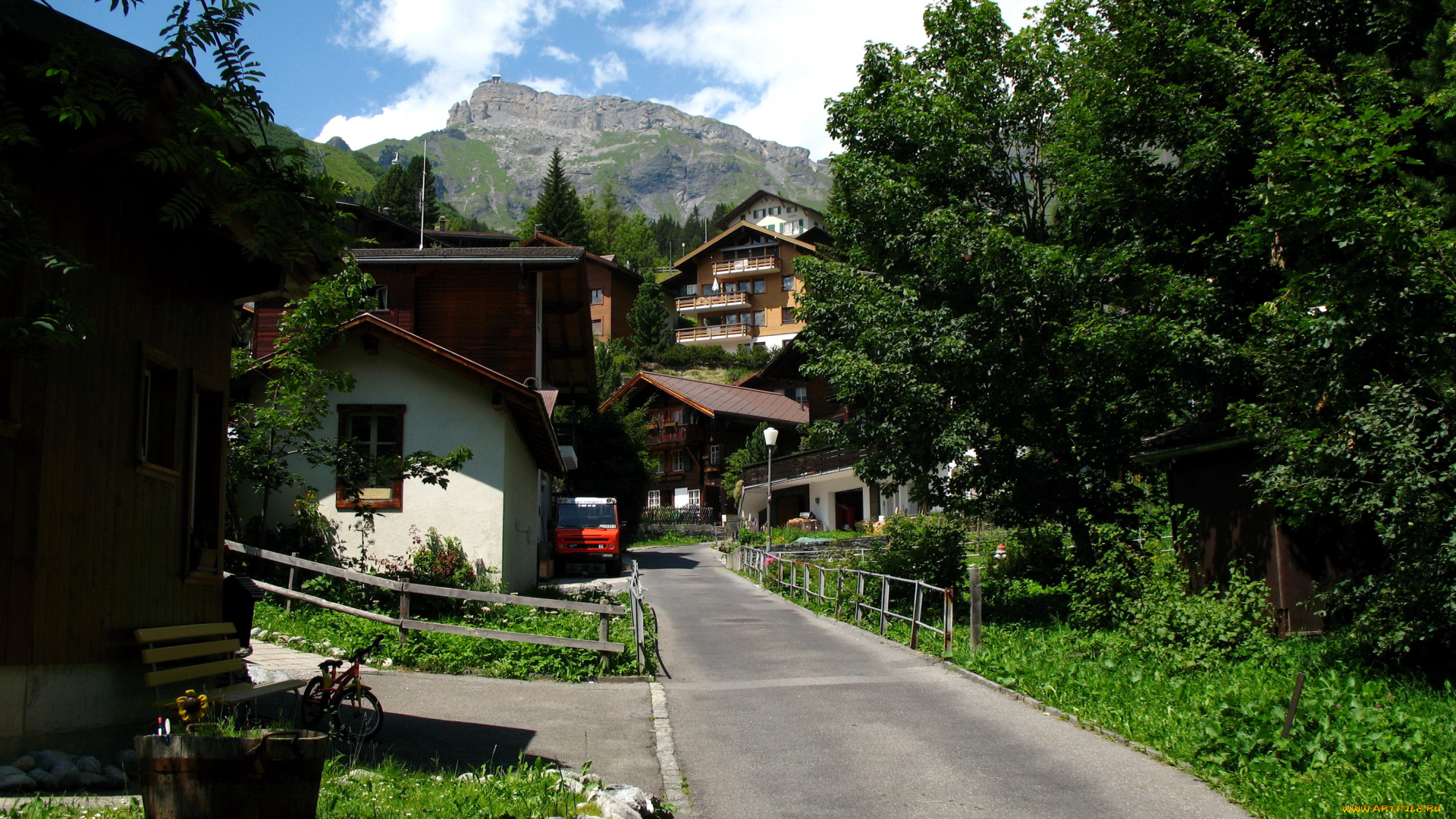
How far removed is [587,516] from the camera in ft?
108

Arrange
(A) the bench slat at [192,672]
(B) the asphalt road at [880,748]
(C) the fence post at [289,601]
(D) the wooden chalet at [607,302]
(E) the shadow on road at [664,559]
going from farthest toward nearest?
(D) the wooden chalet at [607,302] < (E) the shadow on road at [664,559] < (C) the fence post at [289,601] < (B) the asphalt road at [880,748] < (A) the bench slat at [192,672]

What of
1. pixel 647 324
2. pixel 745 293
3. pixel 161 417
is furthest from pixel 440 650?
pixel 745 293

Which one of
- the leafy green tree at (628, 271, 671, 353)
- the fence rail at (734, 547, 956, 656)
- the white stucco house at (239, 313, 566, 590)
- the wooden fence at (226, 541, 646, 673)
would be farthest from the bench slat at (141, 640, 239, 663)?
the leafy green tree at (628, 271, 671, 353)

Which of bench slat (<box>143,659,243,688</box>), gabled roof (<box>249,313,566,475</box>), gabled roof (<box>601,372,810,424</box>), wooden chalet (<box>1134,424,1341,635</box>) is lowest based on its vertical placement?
bench slat (<box>143,659,243,688</box>)

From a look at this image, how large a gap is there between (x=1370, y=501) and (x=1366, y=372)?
4.72 ft

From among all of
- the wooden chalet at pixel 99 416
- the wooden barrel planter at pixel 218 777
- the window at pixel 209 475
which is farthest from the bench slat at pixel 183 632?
the wooden barrel planter at pixel 218 777

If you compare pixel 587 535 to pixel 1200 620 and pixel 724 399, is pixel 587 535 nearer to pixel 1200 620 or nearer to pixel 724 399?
pixel 1200 620

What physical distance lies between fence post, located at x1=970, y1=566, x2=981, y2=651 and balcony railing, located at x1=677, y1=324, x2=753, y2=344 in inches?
2780

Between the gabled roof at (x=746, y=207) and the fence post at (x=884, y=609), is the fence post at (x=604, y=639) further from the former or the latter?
the gabled roof at (x=746, y=207)

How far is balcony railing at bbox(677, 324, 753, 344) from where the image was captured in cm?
8544

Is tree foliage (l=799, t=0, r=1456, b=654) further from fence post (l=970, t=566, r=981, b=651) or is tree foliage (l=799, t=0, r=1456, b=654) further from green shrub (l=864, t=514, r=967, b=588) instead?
fence post (l=970, t=566, r=981, b=651)

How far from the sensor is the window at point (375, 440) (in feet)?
62.1

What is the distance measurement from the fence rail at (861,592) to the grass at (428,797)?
9.05 metres

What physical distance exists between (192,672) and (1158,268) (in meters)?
13.9
